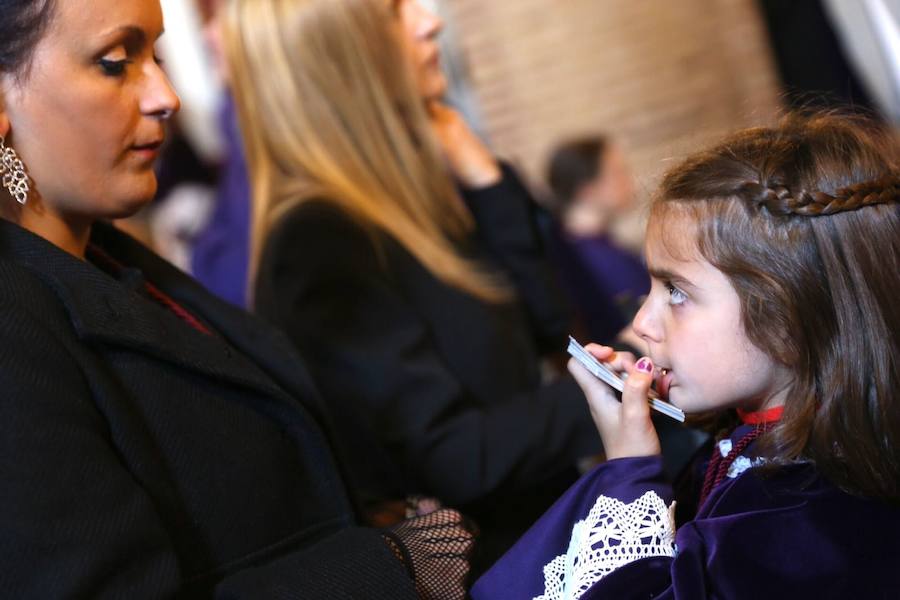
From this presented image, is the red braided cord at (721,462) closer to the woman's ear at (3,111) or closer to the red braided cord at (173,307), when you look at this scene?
the red braided cord at (173,307)

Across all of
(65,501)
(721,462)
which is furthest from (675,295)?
(65,501)

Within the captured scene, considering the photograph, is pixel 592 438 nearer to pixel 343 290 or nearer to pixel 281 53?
pixel 343 290

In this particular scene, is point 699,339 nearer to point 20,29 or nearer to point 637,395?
point 637,395

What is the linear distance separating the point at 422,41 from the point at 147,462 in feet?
4.52

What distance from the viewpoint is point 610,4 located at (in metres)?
4.62

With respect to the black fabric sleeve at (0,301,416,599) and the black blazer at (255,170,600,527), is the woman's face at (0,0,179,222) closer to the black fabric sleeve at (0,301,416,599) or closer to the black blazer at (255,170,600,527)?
the black fabric sleeve at (0,301,416,599)

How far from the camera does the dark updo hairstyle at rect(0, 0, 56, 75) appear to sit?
1346 mm

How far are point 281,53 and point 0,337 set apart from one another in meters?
1.19

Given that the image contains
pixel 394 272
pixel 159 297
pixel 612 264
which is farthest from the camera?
pixel 612 264

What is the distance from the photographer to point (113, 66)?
4.67 feet

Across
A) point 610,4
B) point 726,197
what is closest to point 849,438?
point 726,197

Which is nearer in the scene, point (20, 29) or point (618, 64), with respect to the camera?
point (20, 29)

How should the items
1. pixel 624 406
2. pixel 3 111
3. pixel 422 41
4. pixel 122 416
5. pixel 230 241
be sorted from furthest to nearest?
1. pixel 230 241
2. pixel 422 41
3. pixel 624 406
4. pixel 3 111
5. pixel 122 416

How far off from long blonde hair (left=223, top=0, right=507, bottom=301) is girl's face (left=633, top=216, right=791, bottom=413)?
2.36ft
